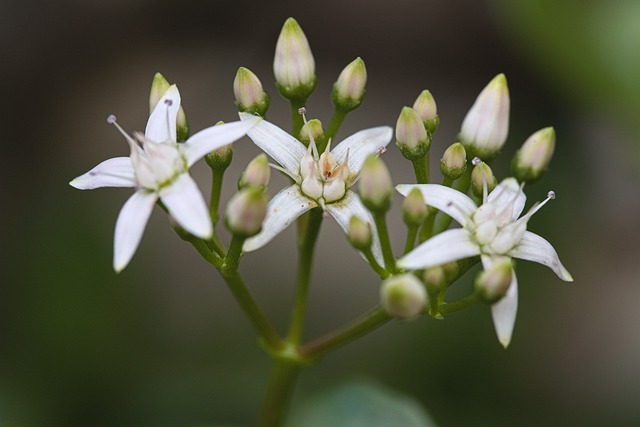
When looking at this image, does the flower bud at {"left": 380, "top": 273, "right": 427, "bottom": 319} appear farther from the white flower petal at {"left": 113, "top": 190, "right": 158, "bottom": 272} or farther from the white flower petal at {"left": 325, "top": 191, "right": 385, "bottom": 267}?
the white flower petal at {"left": 113, "top": 190, "right": 158, "bottom": 272}

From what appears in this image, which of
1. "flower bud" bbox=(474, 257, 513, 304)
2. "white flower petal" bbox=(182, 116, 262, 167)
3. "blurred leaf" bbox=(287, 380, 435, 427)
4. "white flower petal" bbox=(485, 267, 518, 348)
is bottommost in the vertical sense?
"blurred leaf" bbox=(287, 380, 435, 427)

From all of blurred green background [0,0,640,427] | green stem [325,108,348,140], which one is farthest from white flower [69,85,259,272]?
blurred green background [0,0,640,427]

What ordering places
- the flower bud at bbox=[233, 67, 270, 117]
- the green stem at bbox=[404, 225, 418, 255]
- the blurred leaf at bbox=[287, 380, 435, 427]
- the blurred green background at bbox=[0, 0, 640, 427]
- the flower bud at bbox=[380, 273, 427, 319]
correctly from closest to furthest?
the flower bud at bbox=[380, 273, 427, 319]
the green stem at bbox=[404, 225, 418, 255]
the flower bud at bbox=[233, 67, 270, 117]
the blurred leaf at bbox=[287, 380, 435, 427]
the blurred green background at bbox=[0, 0, 640, 427]

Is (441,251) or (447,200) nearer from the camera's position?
(441,251)

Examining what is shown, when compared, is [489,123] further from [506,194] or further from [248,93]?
[248,93]

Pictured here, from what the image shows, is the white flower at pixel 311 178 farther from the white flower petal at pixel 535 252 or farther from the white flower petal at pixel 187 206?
the white flower petal at pixel 535 252

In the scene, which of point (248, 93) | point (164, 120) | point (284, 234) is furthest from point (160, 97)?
point (284, 234)

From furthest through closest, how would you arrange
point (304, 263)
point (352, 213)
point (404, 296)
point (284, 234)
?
point (284, 234) < point (304, 263) < point (352, 213) < point (404, 296)

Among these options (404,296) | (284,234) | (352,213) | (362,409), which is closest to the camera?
(404,296)
